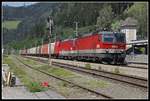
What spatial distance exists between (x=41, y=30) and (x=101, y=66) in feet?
413

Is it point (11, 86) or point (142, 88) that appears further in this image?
point (11, 86)

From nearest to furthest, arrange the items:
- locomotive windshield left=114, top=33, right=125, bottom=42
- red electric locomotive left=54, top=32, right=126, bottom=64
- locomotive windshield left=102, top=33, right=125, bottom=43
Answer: red electric locomotive left=54, top=32, right=126, bottom=64 < locomotive windshield left=102, top=33, right=125, bottom=43 < locomotive windshield left=114, top=33, right=125, bottom=42

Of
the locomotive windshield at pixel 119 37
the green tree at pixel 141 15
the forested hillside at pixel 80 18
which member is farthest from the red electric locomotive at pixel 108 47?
the forested hillside at pixel 80 18

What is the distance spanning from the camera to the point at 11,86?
2009 cm

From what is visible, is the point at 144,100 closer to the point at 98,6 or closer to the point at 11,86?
the point at 11,86

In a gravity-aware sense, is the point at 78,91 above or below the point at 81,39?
below

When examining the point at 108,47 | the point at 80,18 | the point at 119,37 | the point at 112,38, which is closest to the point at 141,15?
the point at 80,18

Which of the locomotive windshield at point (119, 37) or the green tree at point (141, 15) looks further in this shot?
the green tree at point (141, 15)

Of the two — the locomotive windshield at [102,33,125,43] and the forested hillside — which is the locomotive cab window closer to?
the locomotive windshield at [102,33,125,43]

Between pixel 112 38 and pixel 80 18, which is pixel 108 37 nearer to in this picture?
pixel 112 38

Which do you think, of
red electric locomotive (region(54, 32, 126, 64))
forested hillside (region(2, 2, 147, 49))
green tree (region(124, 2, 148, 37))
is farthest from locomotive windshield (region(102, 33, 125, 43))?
forested hillside (region(2, 2, 147, 49))

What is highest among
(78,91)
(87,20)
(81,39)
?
(87,20)

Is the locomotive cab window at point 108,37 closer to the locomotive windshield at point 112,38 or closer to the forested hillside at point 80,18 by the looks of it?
the locomotive windshield at point 112,38

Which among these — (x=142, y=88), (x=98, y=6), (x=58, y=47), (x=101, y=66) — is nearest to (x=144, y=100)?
(x=142, y=88)
